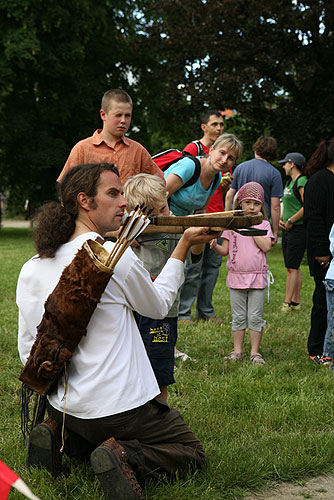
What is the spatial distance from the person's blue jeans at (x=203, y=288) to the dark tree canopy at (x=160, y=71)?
12.2 meters

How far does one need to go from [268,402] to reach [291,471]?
1.11 m

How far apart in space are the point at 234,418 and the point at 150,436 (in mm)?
1262

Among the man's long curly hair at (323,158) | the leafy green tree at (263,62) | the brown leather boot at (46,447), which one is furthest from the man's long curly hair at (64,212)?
the leafy green tree at (263,62)

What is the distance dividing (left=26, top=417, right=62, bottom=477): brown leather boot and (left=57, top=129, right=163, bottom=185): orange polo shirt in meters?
2.38

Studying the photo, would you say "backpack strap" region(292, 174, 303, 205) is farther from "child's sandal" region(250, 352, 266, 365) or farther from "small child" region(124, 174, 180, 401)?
"small child" region(124, 174, 180, 401)

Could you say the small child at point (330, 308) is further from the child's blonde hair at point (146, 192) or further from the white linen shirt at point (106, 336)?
the white linen shirt at point (106, 336)

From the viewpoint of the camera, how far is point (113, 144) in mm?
5105

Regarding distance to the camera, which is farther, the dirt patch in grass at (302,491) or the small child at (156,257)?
the small child at (156,257)

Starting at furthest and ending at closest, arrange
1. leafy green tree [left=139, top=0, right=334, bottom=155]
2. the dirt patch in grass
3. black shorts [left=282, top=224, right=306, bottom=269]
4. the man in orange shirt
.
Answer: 1. leafy green tree [left=139, top=0, right=334, bottom=155]
2. black shorts [left=282, top=224, right=306, bottom=269]
3. the man in orange shirt
4. the dirt patch in grass

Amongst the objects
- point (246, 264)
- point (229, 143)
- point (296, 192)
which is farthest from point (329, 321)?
point (296, 192)

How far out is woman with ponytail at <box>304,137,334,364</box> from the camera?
19.3ft

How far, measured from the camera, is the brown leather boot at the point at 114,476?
2.82 m

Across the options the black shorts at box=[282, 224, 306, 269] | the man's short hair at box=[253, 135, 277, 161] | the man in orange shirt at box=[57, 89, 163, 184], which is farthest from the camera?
the black shorts at box=[282, 224, 306, 269]

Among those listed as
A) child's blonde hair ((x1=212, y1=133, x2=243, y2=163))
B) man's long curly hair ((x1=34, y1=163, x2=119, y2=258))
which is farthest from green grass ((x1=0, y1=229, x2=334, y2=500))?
child's blonde hair ((x1=212, y1=133, x2=243, y2=163))
